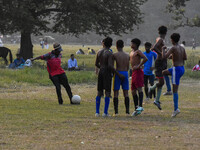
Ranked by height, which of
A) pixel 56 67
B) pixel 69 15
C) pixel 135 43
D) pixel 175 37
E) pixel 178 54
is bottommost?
pixel 56 67

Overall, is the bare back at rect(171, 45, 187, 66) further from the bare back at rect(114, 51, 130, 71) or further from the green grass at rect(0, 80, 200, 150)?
the green grass at rect(0, 80, 200, 150)

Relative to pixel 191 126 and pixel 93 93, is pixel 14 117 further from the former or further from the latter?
pixel 93 93

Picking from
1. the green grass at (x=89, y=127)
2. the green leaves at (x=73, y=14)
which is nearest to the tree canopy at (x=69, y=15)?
the green leaves at (x=73, y=14)

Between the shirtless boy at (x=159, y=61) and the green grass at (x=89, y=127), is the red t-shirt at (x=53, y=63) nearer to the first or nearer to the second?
the green grass at (x=89, y=127)

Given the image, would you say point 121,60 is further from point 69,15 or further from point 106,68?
point 69,15

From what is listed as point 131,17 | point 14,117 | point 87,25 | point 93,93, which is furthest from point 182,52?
point 131,17

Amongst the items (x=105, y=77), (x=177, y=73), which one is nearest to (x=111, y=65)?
(x=105, y=77)

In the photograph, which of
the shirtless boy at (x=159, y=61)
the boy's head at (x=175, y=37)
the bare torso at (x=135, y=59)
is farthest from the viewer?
the shirtless boy at (x=159, y=61)

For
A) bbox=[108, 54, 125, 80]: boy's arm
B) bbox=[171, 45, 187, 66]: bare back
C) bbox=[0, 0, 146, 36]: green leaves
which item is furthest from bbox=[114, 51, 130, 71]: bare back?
bbox=[0, 0, 146, 36]: green leaves

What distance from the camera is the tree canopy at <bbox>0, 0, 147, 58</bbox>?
32.5 m

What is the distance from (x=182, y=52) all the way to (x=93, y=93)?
839 centimetres

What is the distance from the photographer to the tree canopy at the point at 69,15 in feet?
107

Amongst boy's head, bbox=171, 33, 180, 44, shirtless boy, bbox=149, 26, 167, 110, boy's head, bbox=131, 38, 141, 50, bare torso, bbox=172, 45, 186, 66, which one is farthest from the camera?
shirtless boy, bbox=149, 26, 167, 110

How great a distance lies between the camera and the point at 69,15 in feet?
115
